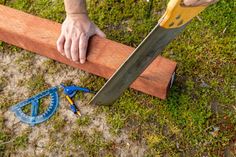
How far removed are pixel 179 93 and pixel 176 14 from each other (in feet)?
4.18

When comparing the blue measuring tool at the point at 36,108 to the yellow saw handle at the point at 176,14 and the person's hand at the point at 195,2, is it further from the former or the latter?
the person's hand at the point at 195,2

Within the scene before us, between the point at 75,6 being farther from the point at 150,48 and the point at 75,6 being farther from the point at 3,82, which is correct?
the point at 3,82

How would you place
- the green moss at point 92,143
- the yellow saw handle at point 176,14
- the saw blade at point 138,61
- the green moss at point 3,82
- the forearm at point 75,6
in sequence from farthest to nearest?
the green moss at point 3,82 < the green moss at point 92,143 < the forearm at point 75,6 < the saw blade at point 138,61 < the yellow saw handle at point 176,14

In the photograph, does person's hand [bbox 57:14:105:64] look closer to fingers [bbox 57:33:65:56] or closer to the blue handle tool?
fingers [bbox 57:33:65:56]

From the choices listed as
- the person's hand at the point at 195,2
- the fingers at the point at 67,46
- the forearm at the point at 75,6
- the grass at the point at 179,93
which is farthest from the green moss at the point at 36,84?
the person's hand at the point at 195,2

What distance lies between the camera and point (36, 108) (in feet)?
10.9

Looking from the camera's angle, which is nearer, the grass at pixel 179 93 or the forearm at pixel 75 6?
the forearm at pixel 75 6

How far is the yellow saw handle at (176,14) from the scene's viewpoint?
2.07 meters

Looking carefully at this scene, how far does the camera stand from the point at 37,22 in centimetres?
331

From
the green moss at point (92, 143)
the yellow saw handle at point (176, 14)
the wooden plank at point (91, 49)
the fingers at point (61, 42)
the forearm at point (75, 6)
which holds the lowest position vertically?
the green moss at point (92, 143)

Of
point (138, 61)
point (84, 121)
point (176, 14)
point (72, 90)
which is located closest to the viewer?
point (176, 14)

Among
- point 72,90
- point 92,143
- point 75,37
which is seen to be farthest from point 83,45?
point 92,143

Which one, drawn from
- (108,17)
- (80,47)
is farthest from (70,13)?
(108,17)

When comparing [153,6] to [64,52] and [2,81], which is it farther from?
Result: [2,81]
